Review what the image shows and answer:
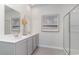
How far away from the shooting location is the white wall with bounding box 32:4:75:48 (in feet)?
12.4

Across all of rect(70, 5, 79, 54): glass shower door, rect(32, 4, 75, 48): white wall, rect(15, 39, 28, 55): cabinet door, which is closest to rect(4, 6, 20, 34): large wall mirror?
rect(15, 39, 28, 55): cabinet door

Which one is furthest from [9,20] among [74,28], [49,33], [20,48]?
[49,33]

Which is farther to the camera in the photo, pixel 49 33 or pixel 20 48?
pixel 49 33

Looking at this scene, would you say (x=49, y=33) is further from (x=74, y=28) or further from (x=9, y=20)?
(x=9, y=20)

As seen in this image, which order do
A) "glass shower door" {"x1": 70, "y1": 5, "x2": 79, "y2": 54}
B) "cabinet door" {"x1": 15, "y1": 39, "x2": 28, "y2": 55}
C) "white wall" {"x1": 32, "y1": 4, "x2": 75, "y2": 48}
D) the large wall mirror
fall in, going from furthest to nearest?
1. "white wall" {"x1": 32, "y1": 4, "x2": 75, "y2": 48}
2. "glass shower door" {"x1": 70, "y1": 5, "x2": 79, "y2": 54}
3. the large wall mirror
4. "cabinet door" {"x1": 15, "y1": 39, "x2": 28, "y2": 55}

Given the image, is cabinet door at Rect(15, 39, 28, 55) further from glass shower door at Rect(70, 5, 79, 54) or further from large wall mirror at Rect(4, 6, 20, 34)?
glass shower door at Rect(70, 5, 79, 54)

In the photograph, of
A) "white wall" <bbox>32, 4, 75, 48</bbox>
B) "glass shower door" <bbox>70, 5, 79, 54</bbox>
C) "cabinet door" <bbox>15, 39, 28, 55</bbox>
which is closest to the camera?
"cabinet door" <bbox>15, 39, 28, 55</bbox>

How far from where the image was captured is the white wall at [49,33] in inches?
149

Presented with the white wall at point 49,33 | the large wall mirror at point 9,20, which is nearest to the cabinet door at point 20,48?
the large wall mirror at point 9,20

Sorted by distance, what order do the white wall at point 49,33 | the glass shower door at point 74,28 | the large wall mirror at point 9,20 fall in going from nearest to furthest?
the large wall mirror at point 9,20 → the glass shower door at point 74,28 → the white wall at point 49,33

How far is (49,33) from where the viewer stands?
3.89m

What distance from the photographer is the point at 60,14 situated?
3.80 metres

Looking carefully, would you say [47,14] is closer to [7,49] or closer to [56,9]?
[56,9]

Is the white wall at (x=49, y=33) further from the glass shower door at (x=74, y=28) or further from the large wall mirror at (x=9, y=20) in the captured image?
the large wall mirror at (x=9, y=20)
